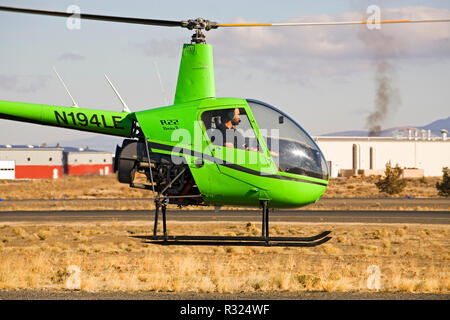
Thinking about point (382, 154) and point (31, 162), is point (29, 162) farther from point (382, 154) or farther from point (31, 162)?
point (382, 154)

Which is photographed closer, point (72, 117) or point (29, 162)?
point (72, 117)

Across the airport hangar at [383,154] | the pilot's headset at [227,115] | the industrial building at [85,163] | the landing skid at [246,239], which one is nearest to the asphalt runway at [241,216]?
the landing skid at [246,239]

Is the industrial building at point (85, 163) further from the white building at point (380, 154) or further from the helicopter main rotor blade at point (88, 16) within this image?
the helicopter main rotor blade at point (88, 16)

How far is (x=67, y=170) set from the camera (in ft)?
485

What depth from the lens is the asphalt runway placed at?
4694cm

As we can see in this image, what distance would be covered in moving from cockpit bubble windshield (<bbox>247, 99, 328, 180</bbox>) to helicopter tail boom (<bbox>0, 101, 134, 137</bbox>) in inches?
155

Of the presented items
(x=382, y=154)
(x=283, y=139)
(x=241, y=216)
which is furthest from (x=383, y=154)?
(x=283, y=139)

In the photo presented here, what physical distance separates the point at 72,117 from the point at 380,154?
104 meters

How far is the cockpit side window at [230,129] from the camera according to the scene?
51.5 feet

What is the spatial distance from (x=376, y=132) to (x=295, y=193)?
167591mm

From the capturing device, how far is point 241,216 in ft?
164

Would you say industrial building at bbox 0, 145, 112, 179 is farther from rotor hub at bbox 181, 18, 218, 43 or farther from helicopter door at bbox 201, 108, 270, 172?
helicopter door at bbox 201, 108, 270, 172
